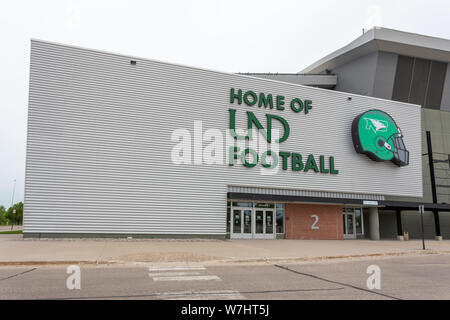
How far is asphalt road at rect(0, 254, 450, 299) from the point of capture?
7.22m

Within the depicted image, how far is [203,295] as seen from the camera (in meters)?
7.08

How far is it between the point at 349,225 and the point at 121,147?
19.5 m

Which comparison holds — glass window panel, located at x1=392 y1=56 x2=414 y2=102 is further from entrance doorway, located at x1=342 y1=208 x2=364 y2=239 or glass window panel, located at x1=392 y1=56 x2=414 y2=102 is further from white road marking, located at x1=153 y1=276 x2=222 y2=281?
white road marking, located at x1=153 y1=276 x2=222 y2=281

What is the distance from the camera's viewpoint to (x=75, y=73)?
21.6m

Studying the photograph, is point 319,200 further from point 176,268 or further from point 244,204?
point 176,268

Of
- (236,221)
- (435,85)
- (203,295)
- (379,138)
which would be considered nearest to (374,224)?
(379,138)

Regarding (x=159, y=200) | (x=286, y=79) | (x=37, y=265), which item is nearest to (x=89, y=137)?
(x=159, y=200)

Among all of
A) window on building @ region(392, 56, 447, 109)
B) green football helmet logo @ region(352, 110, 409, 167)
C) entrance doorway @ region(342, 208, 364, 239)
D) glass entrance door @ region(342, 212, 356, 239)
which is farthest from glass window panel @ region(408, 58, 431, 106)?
glass entrance door @ region(342, 212, 356, 239)

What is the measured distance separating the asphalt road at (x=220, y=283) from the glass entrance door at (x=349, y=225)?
18.8 meters

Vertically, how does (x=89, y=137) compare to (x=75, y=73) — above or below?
below

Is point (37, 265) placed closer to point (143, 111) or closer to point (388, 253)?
point (143, 111)

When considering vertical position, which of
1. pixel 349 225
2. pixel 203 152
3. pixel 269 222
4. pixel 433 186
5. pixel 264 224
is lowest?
pixel 349 225

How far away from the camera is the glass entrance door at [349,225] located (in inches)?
1187
